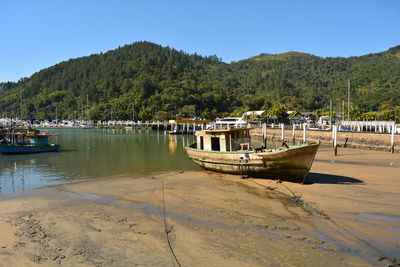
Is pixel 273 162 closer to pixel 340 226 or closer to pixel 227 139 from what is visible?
pixel 227 139

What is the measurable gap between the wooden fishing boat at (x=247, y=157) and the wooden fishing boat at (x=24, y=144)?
86.8ft

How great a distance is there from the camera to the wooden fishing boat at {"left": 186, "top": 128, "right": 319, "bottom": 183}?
→ 760 inches

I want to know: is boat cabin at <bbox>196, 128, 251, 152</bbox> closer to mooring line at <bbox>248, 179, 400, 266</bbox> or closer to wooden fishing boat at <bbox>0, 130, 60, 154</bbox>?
mooring line at <bbox>248, 179, 400, 266</bbox>

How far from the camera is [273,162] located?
2002cm

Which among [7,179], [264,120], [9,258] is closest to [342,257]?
[9,258]

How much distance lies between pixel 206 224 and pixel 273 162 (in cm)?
918

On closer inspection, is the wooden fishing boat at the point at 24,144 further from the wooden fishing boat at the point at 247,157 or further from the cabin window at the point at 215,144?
the cabin window at the point at 215,144

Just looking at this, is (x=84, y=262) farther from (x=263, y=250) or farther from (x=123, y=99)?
(x=123, y=99)

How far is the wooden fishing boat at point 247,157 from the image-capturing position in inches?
760

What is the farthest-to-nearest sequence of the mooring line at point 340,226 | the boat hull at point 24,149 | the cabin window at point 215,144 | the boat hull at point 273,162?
1. the boat hull at point 24,149
2. the cabin window at point 215,144
3. the boat hull at point 273,162
4. the mooring line at point 340,226

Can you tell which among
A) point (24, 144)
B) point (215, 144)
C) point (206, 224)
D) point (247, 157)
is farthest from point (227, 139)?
point (24, 144)

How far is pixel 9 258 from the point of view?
934 centimetres

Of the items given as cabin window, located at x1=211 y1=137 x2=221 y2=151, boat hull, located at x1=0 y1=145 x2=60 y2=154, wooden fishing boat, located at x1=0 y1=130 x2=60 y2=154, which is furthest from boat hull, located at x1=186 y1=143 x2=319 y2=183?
wooden fishing boat, located at x1=0 y1=130 x2=60 y2=154

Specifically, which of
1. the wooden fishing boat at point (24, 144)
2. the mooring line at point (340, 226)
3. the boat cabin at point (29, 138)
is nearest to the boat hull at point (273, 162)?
the mooring line at point (340, 226)
